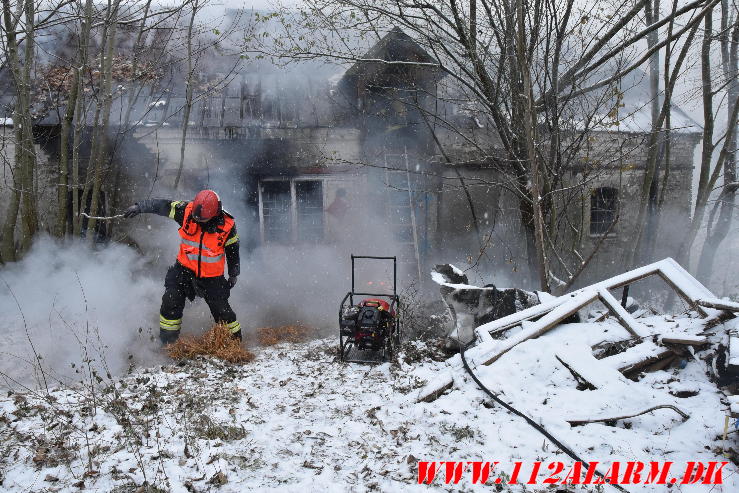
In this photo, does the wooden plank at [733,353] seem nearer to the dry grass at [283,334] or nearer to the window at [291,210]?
the dry grass at [283,334]

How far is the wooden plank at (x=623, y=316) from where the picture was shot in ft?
14.8

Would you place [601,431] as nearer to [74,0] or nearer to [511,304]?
[511,304]

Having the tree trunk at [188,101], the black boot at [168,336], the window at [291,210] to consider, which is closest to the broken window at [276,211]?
the window at [291,210]

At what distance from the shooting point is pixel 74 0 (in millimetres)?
6906

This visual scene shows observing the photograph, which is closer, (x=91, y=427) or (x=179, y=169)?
(x=91, y=427)

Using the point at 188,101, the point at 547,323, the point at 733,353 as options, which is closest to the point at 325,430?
the point at 547,323

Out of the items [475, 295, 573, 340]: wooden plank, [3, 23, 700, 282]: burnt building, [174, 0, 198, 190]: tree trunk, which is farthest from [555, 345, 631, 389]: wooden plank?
[174, 0, 198, 190]: tree trunk

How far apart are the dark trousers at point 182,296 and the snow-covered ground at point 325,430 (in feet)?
2.92

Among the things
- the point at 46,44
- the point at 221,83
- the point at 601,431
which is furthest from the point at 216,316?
the point at 46,44

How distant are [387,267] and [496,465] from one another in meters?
6.70

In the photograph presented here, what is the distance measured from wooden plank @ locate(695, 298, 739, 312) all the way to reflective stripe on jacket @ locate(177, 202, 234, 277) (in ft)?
17.5

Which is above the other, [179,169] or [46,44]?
[46,44]

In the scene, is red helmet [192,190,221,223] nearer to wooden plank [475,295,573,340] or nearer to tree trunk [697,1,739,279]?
wooden plank [475,295,573,340]

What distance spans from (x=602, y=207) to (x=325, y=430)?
10.5 meters
